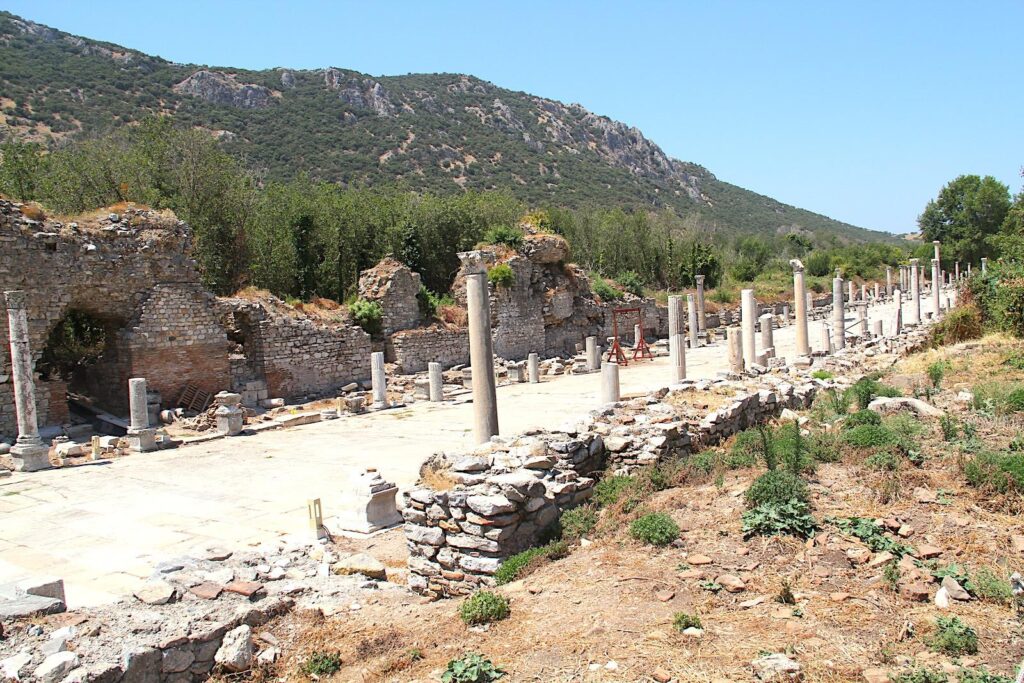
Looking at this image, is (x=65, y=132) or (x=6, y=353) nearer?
(x=6, y=353)

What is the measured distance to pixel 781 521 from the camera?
6.97 meters

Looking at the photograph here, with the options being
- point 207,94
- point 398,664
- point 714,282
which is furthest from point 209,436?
point 207,94

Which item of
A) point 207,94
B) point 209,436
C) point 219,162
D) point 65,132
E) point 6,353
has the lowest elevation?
point 209,436

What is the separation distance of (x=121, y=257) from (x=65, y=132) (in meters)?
45.2

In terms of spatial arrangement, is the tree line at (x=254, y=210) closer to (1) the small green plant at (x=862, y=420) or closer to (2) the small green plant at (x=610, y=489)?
(2) the small green plant at (x=610, y=489)

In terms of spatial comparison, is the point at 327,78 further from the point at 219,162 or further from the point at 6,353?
the point at 6,353

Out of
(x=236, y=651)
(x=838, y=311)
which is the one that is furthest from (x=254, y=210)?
(x=236, y=651)

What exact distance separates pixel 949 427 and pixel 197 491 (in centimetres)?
1197

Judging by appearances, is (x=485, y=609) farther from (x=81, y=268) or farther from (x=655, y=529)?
(x=81, y=268)

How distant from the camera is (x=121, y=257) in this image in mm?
20062

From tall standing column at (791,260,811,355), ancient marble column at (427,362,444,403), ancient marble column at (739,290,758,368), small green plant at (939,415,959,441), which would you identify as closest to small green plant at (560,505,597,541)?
small green plant at (939,415,959,441)

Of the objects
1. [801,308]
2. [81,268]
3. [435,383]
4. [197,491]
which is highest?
[81,268]

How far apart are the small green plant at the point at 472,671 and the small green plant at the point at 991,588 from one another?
365cm

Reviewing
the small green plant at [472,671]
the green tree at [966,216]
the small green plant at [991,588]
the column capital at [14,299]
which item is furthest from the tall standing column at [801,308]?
the green tree at [966,216]
